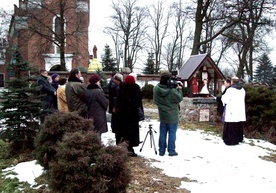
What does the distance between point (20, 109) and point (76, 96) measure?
189 cm

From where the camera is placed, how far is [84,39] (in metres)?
29.7

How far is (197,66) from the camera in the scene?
1229cm

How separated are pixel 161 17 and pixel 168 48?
5.31 m

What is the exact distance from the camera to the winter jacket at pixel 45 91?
8.12 meters

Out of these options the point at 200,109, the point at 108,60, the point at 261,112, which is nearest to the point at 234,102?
the point at 261,112

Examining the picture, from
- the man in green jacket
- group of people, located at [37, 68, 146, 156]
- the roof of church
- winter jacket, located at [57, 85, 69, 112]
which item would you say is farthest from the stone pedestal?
winter jacket, located at [57, 85, 69, 112]

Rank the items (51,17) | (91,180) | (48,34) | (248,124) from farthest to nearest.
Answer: (51,17), (48,34), (248,124), (91,180)

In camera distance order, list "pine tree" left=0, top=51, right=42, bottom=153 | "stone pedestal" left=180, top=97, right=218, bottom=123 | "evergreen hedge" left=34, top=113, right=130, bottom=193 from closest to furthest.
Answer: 1. "evergreen hedge" left=34, top=113, right=130, bottom=193
2. "pine tree" left=0, top=51, right=42, bottom=153
3. "stone pedestal" left=180, top=97, right=218, bottom=123

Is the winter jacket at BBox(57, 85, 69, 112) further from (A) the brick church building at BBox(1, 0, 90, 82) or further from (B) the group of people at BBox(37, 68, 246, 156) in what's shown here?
(A) the brick church building at BBox(1, 0, 90, 82)

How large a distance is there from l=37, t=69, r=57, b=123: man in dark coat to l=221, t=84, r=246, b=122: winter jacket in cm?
450

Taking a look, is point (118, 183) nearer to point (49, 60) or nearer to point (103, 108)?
point (103, 108)

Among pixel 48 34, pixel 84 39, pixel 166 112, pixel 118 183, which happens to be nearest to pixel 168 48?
pixel 84 39

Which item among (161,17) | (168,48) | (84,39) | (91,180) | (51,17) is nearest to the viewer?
(91,180)

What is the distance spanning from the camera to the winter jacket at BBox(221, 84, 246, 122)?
8391 mm
